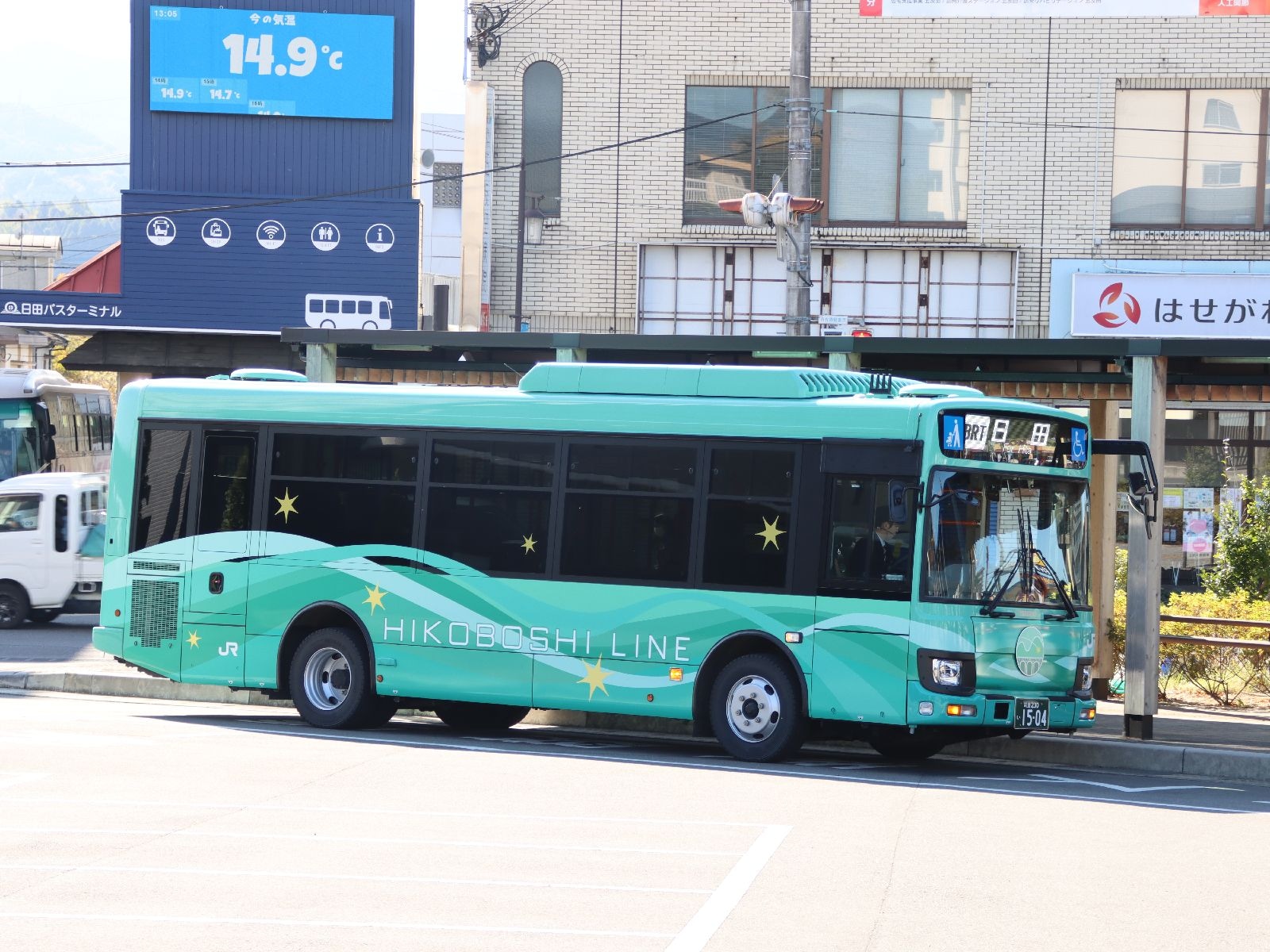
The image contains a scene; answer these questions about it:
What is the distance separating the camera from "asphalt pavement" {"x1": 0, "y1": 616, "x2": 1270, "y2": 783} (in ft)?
45.2

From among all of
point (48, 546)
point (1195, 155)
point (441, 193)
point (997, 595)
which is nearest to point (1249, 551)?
point (997, 595)

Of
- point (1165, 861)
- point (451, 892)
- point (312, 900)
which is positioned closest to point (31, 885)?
point (312, 900)

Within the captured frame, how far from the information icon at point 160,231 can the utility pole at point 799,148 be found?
1710 cm

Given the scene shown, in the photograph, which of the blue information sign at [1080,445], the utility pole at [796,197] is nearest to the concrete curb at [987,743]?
the blue information sign at [1080,445]

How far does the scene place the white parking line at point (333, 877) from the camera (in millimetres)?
8352

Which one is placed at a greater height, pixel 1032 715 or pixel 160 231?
pixel 160 231

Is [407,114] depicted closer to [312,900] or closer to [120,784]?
[120,784]

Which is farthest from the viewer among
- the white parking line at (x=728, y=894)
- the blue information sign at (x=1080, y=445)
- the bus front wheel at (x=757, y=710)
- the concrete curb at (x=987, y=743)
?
the concrete curb at (x=987, y=743)

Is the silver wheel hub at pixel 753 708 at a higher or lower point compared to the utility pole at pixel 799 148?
lower

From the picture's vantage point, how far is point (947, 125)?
28219mm

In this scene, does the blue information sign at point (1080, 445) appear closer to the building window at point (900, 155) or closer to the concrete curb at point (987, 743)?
the concrete curb at point (987, 743)

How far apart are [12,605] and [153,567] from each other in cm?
1049

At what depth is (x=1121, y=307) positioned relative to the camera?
27.3 metres

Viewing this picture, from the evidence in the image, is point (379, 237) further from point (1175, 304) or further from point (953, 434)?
point (953, 434)
